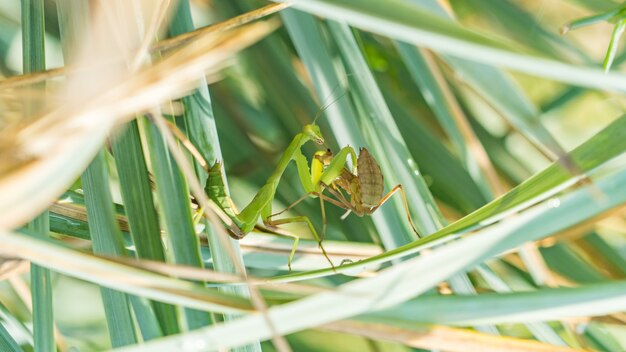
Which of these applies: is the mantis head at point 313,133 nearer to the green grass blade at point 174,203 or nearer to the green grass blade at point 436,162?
the green grass blade at point 174,203

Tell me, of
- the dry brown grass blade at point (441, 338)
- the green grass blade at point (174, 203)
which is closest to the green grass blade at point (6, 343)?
the green grass blade at point (174, 203)

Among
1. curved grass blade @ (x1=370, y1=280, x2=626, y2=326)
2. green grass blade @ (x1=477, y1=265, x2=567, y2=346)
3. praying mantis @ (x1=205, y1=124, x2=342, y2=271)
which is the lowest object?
curved grass blade @ (x1=370, y1=280, x2=626, y2=326)

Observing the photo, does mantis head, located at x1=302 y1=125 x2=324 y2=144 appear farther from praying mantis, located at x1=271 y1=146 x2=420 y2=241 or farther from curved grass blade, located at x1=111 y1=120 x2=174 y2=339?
curved grass blade, located at x1=111 y1=120 x2=174 y2=339

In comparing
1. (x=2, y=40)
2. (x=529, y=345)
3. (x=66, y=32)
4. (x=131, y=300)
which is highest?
(x=2, y=40)

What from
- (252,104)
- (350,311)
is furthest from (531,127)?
(252,104)

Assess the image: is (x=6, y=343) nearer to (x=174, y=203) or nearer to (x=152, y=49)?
(x=174, y=203)

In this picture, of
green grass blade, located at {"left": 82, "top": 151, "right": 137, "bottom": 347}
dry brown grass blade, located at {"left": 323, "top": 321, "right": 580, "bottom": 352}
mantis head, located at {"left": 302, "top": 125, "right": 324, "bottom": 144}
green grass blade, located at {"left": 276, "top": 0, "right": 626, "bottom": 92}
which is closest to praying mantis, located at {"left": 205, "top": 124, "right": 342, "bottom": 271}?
mantis head, located at {"left": 302, "top": 125, "right": 324, "bottom": 144}

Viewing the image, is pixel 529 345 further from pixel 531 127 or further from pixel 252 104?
pixel 252 104
